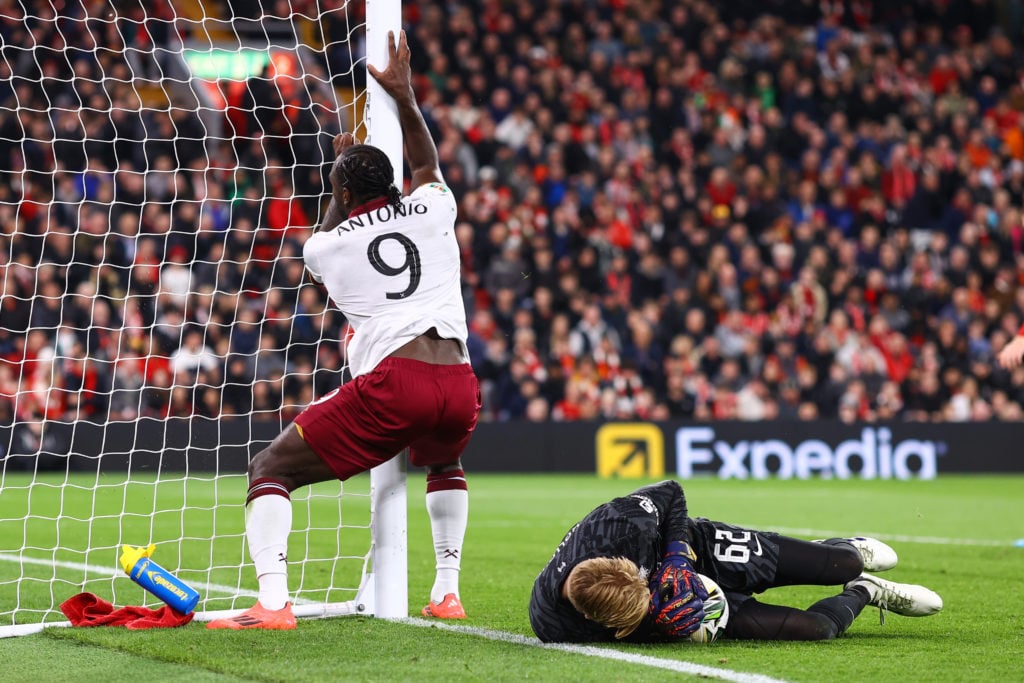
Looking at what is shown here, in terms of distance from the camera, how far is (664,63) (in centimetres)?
1994

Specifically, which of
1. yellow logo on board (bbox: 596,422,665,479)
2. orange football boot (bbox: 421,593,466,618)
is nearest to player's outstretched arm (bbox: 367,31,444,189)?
orange football boot (bbox: 421,593,466,618)

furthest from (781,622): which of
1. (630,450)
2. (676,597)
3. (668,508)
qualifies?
(630,450)

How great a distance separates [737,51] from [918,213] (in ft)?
12.5

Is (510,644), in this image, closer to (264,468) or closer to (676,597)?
(676,597)

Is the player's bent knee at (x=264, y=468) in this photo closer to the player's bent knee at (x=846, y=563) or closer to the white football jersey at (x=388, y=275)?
the white football jersey at (x=388, y=275)

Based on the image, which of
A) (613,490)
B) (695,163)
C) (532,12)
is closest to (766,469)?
(613,490)

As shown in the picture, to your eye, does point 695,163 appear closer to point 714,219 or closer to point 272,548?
point 714,219

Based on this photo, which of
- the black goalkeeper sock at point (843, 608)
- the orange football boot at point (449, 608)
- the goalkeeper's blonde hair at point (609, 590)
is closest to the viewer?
the goalkeeper's blonde hair at point (609, 590)

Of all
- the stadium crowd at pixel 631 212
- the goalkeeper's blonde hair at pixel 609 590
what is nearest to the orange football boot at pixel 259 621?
the goalkeeper's blonde hair at pixel 609 590

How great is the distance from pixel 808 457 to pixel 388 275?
11942 millimetres

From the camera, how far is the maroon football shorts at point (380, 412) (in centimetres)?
534

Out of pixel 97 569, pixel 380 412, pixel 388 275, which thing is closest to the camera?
pixel 380 412

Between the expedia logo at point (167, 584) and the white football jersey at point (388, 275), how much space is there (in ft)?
3.71

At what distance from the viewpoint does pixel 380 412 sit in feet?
17.5
